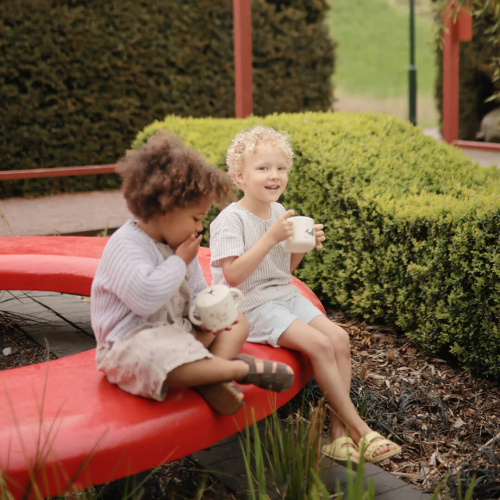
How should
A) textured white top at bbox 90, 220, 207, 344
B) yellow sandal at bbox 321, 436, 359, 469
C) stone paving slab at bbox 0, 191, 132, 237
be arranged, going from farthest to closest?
stone paving slab at bbox 0, 191, 132, 237, yellow sandal at bbox 321, 436, 359, 469, textured white top at bbox 90, 220, 207, 344

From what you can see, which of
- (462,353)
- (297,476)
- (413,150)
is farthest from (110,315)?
(413,150)

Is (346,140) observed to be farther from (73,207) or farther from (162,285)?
(73,207)

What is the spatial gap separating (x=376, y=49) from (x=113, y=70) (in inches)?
1051

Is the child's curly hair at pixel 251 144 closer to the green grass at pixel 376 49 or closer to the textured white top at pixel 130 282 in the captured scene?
the textured white top at pixel 130 282

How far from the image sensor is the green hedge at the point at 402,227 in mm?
3279

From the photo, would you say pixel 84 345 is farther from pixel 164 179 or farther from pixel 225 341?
pixel 164 179

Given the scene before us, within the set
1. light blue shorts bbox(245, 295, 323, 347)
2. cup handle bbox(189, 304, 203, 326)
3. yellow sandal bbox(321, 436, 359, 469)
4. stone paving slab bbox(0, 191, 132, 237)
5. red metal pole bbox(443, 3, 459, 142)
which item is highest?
red metal pole bbox(443, 3, 459, 142)

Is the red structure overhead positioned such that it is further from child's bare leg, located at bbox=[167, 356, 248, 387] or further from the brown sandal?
child's bare leg, located at bbox=[167, 356, 248, 387]

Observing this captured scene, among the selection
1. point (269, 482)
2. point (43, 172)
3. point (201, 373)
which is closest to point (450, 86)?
point (43, 172)

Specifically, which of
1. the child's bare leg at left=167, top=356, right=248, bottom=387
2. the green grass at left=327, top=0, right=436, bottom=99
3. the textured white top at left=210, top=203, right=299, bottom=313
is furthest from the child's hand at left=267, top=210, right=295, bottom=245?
the green grass at left=327, top=0, right=436, bottom=99

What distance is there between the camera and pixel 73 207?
908 cm

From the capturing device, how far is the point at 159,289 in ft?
6.93

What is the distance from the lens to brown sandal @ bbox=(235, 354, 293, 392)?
2271 mm

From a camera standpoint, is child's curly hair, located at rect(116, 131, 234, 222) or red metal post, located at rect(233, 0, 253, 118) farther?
red metal post, located at rect(233, 0, 253, 118)
